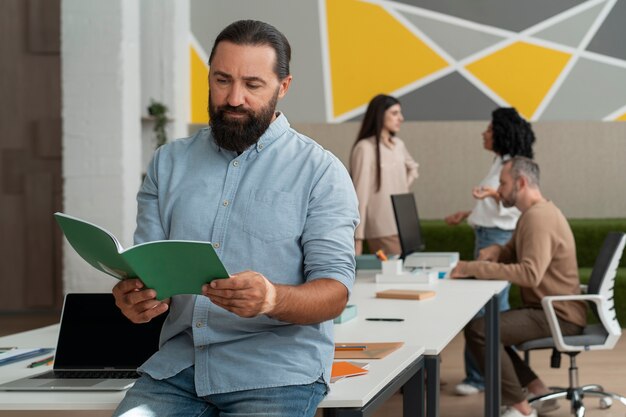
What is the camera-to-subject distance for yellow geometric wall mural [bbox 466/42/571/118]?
28.2ft

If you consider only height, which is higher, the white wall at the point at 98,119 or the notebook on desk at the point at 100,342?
the white wall at the point at 98,119

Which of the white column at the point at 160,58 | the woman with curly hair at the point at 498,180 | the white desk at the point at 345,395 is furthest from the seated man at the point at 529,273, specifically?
the white column at the point at 160,58

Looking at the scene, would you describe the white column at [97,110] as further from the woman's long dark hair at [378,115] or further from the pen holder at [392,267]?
the pen holder at [392,267]

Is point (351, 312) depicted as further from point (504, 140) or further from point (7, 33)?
point (7, 33)

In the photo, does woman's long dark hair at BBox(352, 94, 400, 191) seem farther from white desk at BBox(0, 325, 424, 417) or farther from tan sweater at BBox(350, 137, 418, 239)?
white desk at BBox(0, 325, 424, 417)

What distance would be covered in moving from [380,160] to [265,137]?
3.69 m

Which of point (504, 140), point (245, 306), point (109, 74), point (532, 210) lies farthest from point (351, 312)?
point (109, 74)

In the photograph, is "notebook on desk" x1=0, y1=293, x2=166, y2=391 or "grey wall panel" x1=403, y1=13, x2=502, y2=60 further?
"grey wall panel" x1=403, y1=13, x2=502, y2=60

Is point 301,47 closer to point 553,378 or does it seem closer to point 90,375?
point 553,378

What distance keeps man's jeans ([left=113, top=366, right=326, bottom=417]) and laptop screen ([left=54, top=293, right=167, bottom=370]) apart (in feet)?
1.28

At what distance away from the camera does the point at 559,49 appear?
28.2 feet

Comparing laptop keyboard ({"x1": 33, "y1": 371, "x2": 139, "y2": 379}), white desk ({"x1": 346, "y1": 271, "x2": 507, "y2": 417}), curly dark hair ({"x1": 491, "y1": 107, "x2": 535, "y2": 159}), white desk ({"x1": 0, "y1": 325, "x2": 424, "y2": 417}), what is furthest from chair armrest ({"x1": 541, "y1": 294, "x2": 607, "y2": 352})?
laptop keyboard ({"x1": 33, "y1": 371, "x2": 139, "y2": 379})

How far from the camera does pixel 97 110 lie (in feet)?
23.4

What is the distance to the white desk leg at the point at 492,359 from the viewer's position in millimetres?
4238
